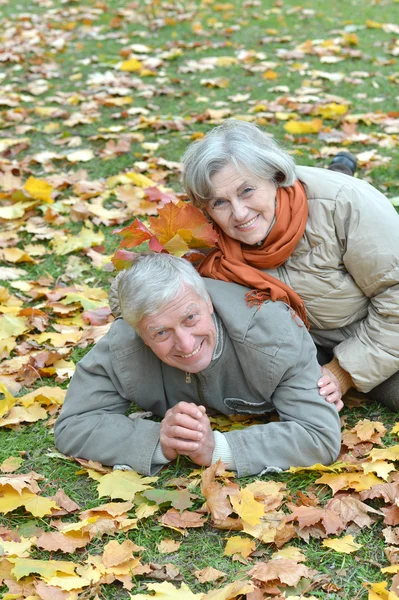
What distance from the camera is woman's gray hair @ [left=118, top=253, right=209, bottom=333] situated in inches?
107

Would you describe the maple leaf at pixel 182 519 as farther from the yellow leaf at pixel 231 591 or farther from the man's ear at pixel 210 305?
the man's ear at pixel 210 305

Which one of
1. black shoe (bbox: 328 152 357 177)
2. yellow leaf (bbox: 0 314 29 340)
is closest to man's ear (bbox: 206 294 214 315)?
yellow leaf (bbox: 0 314 29 340)

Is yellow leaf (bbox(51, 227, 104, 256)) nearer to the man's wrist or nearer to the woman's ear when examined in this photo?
the woman's ear

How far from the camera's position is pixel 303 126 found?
20.1 feet

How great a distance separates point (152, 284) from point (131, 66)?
239 inches

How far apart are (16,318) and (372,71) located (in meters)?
5.06

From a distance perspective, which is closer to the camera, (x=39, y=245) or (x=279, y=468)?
(x=279, y=468)

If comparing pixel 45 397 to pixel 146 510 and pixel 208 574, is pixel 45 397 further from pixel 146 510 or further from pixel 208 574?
pixel 208 574

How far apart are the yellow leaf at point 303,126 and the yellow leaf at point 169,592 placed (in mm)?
4519

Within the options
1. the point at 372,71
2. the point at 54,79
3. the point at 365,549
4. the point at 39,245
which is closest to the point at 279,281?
the point at 365,549

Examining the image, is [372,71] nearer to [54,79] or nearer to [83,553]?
[54,79]

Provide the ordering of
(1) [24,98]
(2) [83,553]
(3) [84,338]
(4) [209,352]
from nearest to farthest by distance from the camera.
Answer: (2) [83,553] → (4) [209,352] → (3) [84,338] → (1) [24,98]

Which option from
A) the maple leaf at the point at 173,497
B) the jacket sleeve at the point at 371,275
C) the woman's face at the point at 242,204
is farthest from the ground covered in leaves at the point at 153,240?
the jacket sleeve at the point at 371,275

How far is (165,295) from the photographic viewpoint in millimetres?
2705
